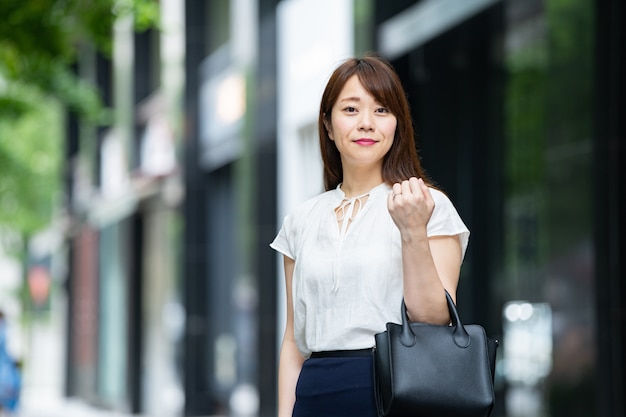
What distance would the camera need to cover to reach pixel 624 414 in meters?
7.92

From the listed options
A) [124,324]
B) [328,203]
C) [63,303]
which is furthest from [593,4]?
[63,303]

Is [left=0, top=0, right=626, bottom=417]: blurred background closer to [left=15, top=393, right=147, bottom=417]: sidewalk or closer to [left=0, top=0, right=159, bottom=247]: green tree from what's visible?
[left=0, top=0, right=159, bottom=247]: green tree

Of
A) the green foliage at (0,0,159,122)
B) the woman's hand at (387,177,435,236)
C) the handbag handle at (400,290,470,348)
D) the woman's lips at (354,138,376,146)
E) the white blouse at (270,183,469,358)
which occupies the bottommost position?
the handbag handle at (400,290,470,348)

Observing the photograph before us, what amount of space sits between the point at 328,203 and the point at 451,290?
47 centimetres

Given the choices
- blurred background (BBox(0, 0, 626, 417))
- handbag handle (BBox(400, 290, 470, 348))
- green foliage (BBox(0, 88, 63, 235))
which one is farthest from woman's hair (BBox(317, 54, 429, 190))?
green foliage (BBox(0, 88, 63, 235))

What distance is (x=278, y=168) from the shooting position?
15789 mm

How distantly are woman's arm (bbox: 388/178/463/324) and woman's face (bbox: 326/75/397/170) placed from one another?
0.23 m

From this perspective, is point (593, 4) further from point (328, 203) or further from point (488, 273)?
point (328, 203)

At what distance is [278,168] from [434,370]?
1296cm

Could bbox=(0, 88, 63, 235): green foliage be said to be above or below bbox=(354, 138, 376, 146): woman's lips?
above

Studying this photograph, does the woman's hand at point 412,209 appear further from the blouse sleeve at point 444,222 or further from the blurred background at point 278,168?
the blurred background at point 278,168

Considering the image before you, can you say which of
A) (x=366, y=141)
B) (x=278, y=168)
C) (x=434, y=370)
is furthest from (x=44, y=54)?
(x=434, y=370)

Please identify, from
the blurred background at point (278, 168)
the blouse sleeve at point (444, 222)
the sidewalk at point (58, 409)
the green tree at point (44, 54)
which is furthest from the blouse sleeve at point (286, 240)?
the sidewalk at point (58, 409)

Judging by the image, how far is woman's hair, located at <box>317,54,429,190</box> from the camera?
319 centimetres
